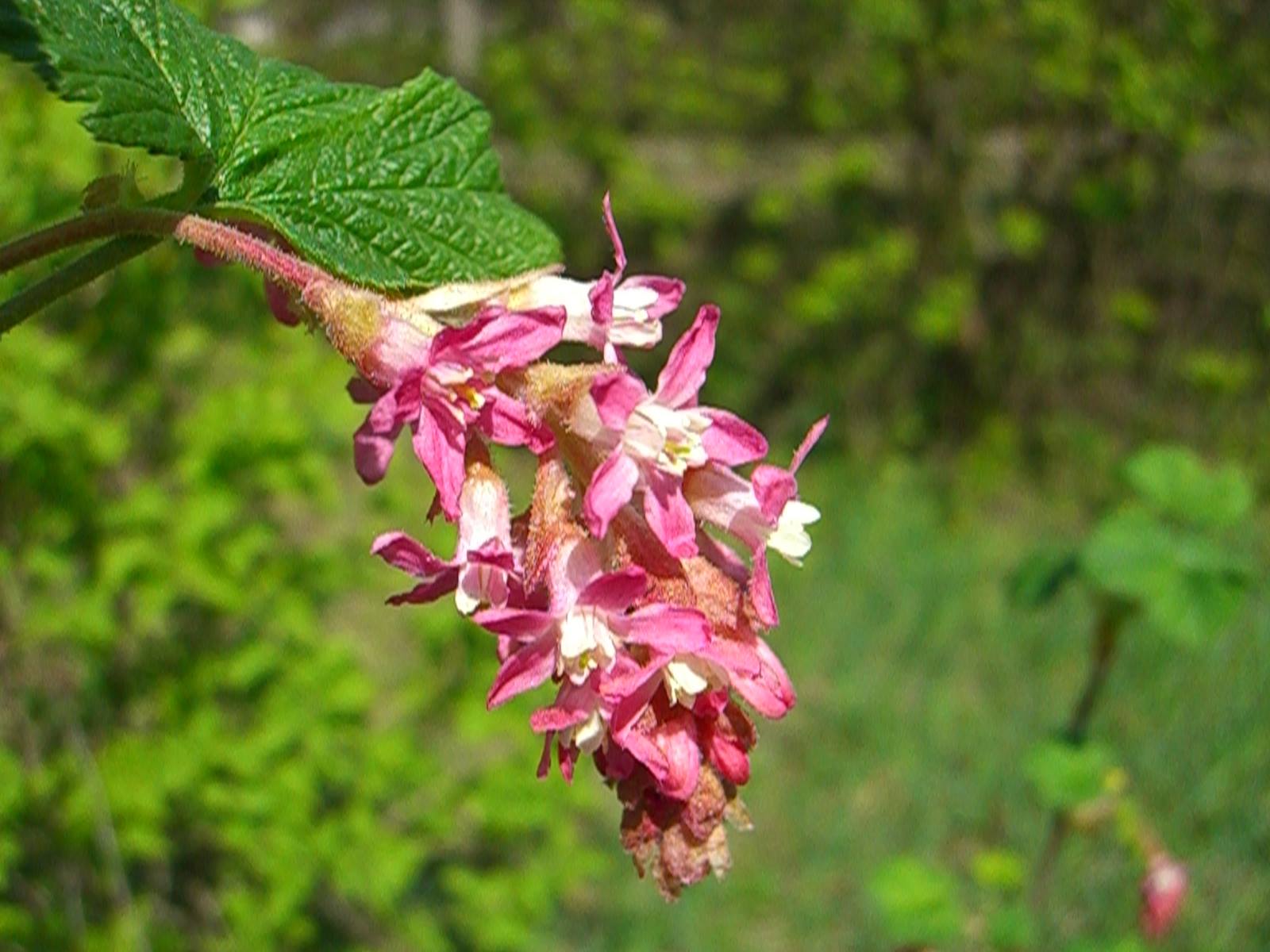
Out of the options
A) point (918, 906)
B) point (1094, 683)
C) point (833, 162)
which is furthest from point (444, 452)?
point (833, 162)

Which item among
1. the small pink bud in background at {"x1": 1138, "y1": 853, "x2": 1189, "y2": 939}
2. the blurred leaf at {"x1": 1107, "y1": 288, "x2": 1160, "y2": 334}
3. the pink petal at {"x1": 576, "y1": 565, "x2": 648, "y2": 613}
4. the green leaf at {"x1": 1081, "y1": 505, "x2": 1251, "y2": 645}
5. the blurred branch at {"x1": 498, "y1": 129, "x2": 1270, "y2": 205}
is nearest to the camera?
the pink petal at {"x1": 576, "y1": 565, "x2": 648, "y2": 613}

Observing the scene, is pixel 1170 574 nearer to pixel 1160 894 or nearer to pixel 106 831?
pixel 1160 894

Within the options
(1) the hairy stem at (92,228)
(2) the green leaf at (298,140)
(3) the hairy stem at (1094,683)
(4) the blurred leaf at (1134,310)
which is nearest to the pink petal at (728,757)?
(2) the green leaf at (298,140)

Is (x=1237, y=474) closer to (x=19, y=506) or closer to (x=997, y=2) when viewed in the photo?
(x=19, y=506)

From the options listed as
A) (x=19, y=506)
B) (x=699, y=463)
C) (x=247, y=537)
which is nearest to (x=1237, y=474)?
(x=247, y=537)

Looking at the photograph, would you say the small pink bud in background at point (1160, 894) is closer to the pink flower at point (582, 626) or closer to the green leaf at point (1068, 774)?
the green leaf at point (1068, 774)

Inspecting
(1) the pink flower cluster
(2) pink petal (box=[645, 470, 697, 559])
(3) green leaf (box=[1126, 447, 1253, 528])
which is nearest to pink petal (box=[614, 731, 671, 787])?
(1) the pink flower cluster

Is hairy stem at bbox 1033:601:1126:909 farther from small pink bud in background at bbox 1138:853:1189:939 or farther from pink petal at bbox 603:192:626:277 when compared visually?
pink petal at bbox 603:192:626:277
